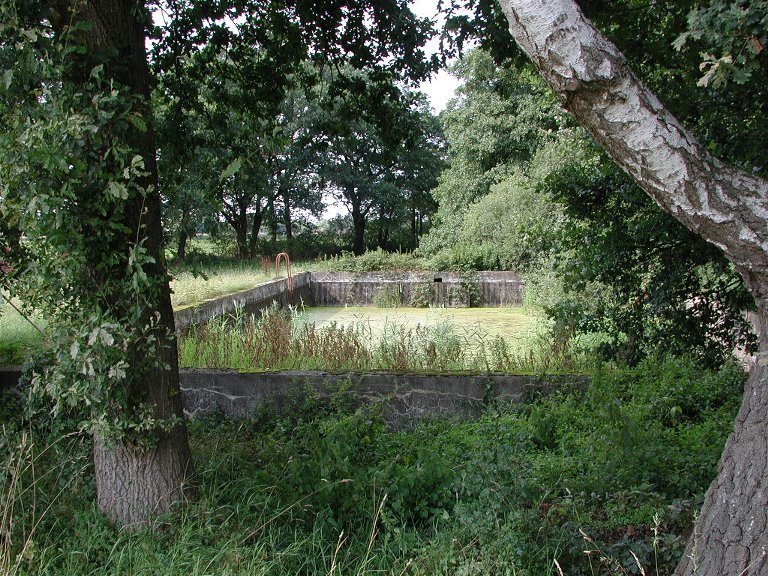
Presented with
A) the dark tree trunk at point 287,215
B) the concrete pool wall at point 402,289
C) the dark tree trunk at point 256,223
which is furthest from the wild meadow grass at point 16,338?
the dark tree trunk at point 287,215

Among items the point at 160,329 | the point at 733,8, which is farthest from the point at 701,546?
the point at 160,329

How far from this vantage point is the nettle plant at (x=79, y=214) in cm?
283

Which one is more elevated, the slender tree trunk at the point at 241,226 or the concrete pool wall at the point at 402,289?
the slender tree trunk at the point at 241,226

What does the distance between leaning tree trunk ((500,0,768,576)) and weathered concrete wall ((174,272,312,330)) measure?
6.26 meters

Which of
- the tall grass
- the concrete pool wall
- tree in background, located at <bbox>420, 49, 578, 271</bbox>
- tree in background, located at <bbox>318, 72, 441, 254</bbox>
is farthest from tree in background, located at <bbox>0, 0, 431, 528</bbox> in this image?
tree in background, located at <bbox>318, 72, 441, 254</bbox>

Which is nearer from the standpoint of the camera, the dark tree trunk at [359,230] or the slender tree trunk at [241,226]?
the slender tree trunk at [241,226]

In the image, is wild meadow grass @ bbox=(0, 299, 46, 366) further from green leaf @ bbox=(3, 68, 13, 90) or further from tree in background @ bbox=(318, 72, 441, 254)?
tree in background @ bbox=(318, 72, 441, 254)

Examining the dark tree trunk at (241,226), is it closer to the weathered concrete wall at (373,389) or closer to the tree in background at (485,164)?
the tree in background at (485,164)

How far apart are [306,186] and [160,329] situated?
2624 centimetres

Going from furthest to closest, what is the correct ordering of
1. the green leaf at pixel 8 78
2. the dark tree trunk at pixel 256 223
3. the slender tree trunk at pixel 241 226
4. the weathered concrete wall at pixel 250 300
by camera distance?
the dark tree trunk at pixel 256 223
the slender tree trunk at pixel 241 226
the weathered concrete wall at pixel 250 300
the green leaf at pixel 8 78

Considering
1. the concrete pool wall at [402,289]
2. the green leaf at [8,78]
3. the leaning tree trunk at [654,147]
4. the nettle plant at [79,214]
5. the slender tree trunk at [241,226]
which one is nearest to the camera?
the leaning tree trunk at [654,147]

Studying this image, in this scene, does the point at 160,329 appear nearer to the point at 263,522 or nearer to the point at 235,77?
the point at 263,522

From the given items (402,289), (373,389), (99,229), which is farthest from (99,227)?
(402,289)

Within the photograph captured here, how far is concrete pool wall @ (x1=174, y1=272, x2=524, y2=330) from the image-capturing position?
15.9m
